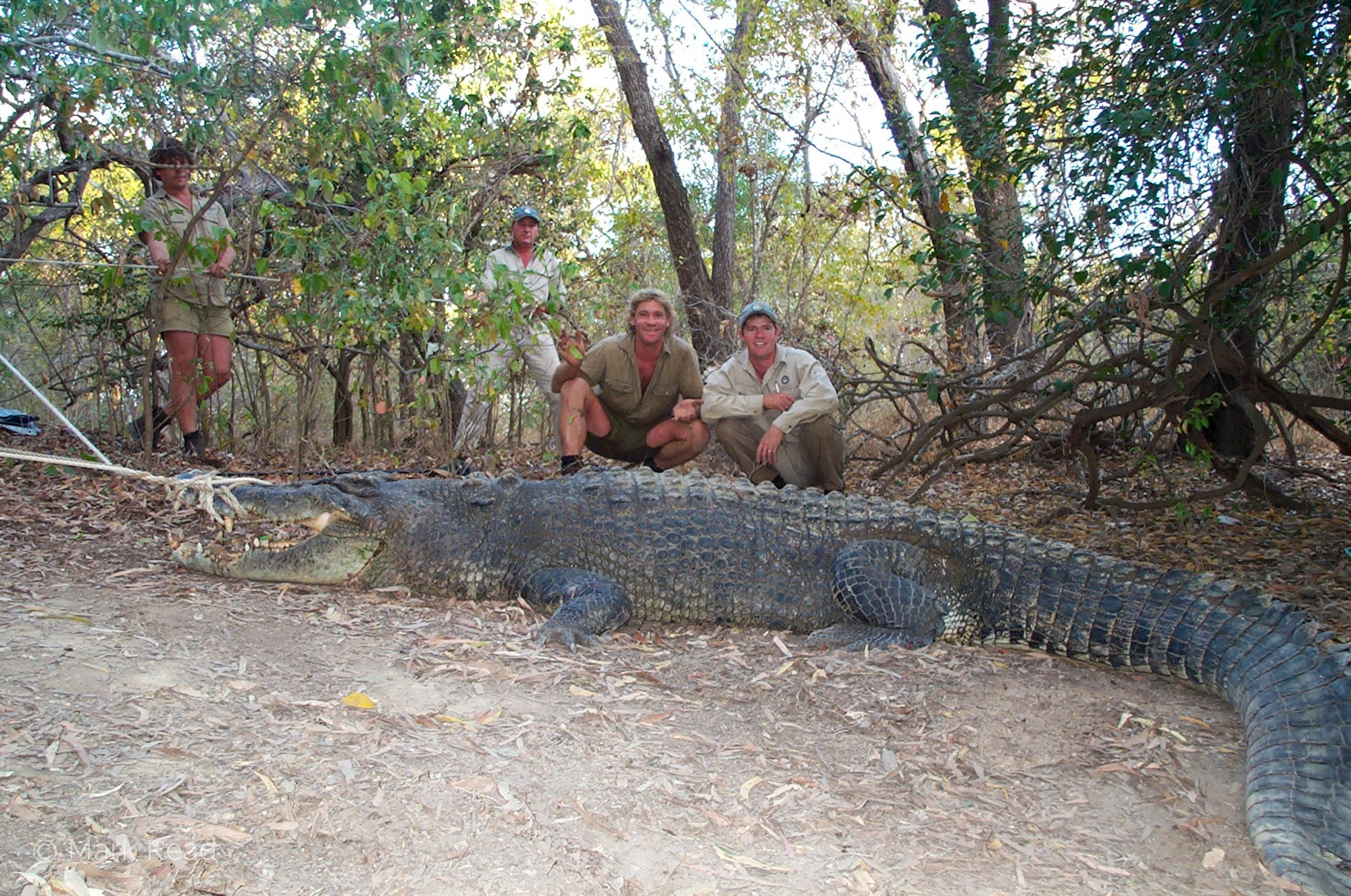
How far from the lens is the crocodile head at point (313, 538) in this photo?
393 centimetres

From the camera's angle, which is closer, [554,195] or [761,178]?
[554,195]

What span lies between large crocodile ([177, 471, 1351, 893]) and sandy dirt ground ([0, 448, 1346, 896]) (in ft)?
0.57

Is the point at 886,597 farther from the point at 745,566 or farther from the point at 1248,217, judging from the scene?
the point at 1248,217

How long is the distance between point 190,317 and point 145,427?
1.04m

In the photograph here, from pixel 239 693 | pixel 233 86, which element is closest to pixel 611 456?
pixel 233 86

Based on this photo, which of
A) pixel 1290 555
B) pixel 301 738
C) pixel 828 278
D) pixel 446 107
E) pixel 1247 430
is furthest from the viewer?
pixel 828 278

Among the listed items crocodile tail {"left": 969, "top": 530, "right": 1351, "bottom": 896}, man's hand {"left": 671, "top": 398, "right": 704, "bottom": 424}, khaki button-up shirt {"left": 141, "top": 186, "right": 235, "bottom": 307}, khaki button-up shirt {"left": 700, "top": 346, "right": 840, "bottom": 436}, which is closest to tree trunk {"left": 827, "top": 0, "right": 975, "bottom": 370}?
khaki button-up shirt {"left": 700, "top": 346, "right": 840, "bottom": 436}

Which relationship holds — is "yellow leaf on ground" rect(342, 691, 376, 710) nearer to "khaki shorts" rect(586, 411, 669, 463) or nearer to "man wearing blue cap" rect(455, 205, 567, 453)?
"man wearing blue cap" rect(455, 205, 567, 453)

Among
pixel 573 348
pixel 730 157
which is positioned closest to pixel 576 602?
pixel 573 348

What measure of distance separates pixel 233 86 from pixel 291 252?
2.37ft

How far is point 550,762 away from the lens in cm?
255

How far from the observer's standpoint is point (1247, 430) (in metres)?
5.94

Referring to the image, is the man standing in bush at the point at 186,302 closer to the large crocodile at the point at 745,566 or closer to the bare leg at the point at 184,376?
the bare leg at the point at 184,376

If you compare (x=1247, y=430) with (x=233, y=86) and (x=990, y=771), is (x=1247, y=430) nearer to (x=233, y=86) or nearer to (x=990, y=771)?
(x=990, y=771)
